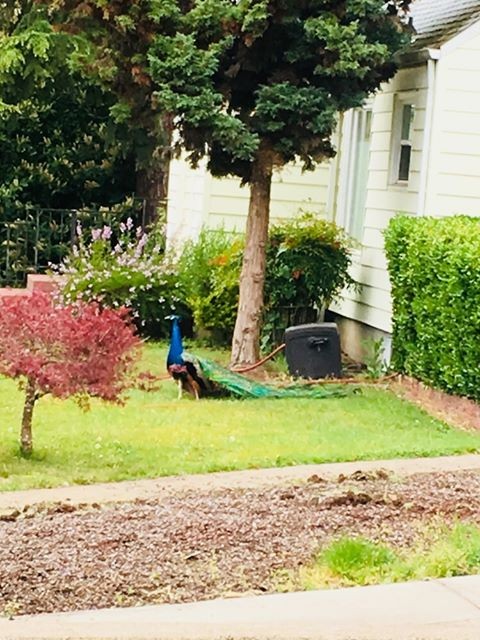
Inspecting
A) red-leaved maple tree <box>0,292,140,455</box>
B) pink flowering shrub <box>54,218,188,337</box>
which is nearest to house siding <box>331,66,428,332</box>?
pink flowering shrub <box>54,218,188,337</box>

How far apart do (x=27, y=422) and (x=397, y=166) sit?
22.7 ft

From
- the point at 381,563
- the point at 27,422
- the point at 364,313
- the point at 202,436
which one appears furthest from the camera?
the point at 364,313

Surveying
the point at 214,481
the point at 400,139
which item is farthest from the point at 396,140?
the point at 214,481

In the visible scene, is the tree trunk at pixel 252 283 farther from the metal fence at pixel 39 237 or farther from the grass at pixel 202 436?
the metal fence at pixel 39 237

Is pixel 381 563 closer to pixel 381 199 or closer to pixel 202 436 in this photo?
pixel 202 436

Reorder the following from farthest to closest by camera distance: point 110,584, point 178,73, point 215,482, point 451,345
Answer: point 178,73 → point 451,345 → point 215,482 → point 110,584

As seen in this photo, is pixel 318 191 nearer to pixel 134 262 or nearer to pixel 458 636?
pixel 134 262

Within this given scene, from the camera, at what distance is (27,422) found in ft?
32.0

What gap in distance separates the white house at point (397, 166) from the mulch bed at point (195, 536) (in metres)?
5.99

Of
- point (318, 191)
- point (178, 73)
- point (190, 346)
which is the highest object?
point (178, 73)

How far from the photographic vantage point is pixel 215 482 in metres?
8.93

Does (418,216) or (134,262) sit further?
(134,262)

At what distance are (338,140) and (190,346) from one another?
3.50 meters

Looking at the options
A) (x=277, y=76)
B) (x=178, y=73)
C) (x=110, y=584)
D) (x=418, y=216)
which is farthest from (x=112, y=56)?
(x=110, y=584)
